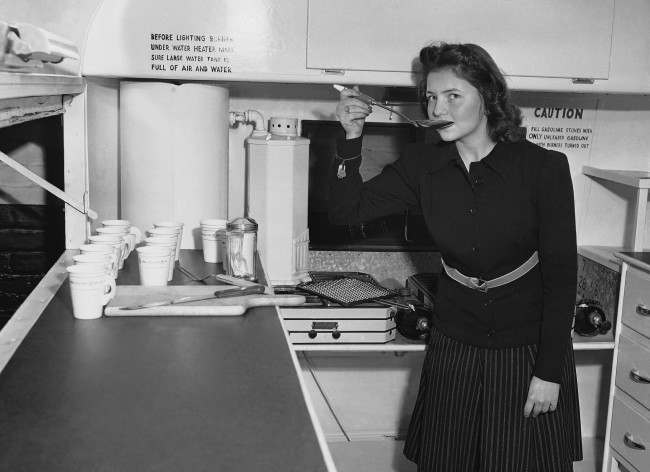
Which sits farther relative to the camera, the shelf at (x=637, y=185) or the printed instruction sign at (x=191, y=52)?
the shelf at (x=637, y=185)

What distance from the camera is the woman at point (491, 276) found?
1.91 metres

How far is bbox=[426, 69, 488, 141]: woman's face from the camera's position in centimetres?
195

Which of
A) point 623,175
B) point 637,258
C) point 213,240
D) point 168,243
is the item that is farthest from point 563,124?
point 168,243

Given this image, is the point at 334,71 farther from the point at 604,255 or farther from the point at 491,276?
the point at 604,255

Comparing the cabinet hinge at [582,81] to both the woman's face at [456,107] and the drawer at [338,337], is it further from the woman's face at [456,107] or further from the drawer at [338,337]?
the drawer at [338,337]

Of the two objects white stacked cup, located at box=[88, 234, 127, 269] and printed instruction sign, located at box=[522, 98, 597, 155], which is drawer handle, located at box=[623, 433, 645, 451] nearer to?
printed instruction sign, located at box=[522, 98, 597, 155]

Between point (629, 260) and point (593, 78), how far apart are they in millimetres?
586

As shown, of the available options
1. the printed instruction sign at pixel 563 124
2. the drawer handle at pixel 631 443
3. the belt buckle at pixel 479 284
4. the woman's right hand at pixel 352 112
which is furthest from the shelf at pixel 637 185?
the woman's right hand at pixel 352 112

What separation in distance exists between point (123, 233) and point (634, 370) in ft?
5.26

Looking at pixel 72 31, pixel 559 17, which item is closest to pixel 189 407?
pixel 72 31

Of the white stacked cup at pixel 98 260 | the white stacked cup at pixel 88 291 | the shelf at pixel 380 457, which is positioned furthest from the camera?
the shelf at pixel 380 457

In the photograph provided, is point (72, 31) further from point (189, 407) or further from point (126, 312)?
point (189, 407)

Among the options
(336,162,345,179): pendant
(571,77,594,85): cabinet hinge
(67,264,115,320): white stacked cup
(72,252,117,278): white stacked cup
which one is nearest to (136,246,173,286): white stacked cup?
(72,252,117,278): white stacked cup

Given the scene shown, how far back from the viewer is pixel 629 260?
98.3 inches
